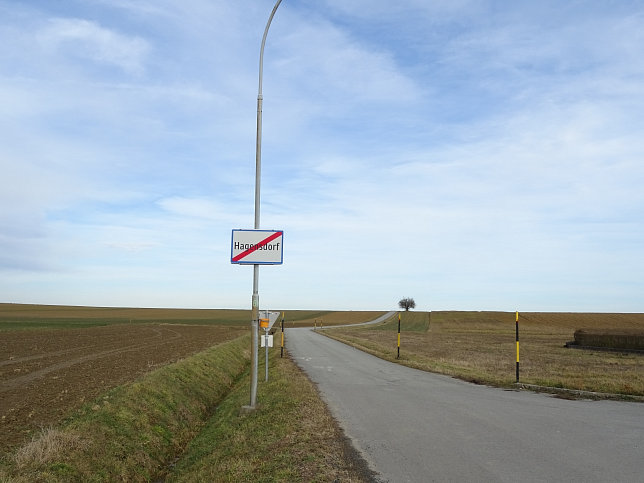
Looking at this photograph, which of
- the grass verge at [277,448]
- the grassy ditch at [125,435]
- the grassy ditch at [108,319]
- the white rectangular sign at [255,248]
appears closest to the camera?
the grass verge at [277,448]

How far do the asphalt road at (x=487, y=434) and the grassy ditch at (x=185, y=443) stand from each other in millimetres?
615

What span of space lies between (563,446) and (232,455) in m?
5.24

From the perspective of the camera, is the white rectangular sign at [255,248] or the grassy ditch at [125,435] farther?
the white rectangular sign at [255,248]

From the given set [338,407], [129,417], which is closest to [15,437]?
[129,417]

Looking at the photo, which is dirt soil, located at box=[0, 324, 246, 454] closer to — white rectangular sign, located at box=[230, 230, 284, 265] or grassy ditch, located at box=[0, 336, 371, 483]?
grassy ditch, located at box=[0, 336, 371, 483]

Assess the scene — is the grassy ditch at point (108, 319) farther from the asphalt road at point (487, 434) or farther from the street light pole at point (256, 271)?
the asphalt road at point (487, 434)

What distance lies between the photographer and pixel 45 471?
7.91 m

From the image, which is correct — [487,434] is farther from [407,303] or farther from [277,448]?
[407,303]

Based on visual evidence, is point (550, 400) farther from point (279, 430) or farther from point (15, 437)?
point (15, 437)

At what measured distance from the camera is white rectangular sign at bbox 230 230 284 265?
1111 cm

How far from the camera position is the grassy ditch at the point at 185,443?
727 centimetres

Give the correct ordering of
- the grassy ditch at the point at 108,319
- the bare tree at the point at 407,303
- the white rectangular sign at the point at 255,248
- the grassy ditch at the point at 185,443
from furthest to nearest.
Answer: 1. the bare tree at the point at 407,303
2. the grassy ditch at the point at 108,319
3. the white rectangular sign at the point at 255,248
4. the grassy ditch at the point at 185,443

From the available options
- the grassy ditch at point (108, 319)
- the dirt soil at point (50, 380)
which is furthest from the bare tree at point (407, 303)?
the dirt soil at point (50, 380)

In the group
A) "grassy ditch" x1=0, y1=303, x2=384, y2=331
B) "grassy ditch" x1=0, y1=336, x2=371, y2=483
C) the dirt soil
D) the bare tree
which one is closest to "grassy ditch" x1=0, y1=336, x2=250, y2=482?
"grassy ditch" x1=0, y1=336, x2=371, y2=483
